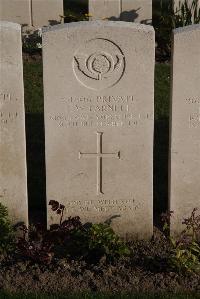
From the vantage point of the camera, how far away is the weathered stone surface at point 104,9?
1220cm

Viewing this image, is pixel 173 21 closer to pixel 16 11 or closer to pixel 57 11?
pixel 57 11

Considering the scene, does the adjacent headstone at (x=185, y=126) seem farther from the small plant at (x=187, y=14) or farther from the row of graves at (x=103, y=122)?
the small plant at (x=187, y=14)

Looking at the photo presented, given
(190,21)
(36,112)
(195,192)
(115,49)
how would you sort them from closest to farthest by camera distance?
(115,49) → (195,192) → (36,112) → (190,21)

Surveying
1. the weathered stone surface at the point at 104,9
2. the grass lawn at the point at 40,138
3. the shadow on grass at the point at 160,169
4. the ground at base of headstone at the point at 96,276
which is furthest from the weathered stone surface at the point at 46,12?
the ground at base of headstone at the point at 96,276

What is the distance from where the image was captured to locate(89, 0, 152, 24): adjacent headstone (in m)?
12.2

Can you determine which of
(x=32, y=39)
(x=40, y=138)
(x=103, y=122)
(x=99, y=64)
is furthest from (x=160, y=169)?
(x=32, y=39)

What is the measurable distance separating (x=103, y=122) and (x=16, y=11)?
6.80 meters

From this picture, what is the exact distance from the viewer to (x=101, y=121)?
6.04 meters

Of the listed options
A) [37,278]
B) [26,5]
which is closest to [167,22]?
[26,5]

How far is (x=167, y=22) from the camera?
39.1 feet

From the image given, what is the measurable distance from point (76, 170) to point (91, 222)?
55 cm

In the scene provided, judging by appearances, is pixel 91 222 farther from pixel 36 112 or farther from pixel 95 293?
pixel 36 112

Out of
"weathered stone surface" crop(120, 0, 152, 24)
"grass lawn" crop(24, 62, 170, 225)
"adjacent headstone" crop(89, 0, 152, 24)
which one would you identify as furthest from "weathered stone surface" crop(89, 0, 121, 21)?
"grass lawn" crop(24, 62, 170, 225)

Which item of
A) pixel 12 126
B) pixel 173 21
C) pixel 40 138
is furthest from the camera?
pixel 173 21
